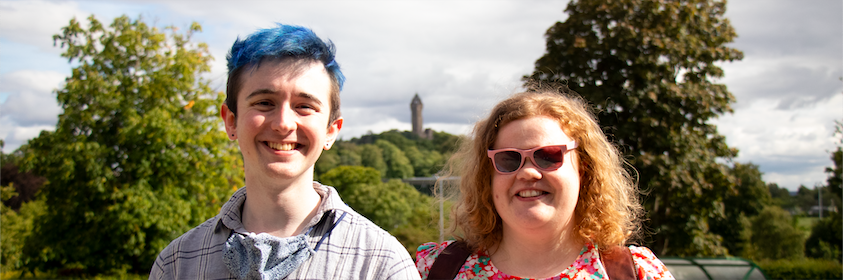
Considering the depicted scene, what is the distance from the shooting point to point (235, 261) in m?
1.70

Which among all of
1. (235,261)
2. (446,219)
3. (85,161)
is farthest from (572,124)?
(85,161)

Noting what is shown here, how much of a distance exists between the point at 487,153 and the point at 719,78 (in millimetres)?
8894

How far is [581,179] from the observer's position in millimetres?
→ 2482

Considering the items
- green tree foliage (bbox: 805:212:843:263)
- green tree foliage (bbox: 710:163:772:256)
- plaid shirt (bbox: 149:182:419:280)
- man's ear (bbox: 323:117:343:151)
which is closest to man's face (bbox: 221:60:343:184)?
man's ear (bbox: 323:117:343:151)

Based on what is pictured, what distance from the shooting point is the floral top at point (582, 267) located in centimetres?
224

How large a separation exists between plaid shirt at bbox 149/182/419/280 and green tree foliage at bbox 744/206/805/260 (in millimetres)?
24807

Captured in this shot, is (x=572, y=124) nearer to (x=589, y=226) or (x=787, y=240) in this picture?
(x=589, y=226)

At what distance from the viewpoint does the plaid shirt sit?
1689mm

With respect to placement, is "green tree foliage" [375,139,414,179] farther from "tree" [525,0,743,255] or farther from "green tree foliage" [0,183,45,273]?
"tree" [525,0,743,255]

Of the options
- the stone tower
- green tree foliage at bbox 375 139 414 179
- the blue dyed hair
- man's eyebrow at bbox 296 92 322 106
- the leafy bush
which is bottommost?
the leafy bush

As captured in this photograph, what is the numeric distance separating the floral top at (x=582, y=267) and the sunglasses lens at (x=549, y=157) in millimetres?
446

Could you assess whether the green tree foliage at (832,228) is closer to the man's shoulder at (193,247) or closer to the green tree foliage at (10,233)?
the man's shoulder at (193,247)

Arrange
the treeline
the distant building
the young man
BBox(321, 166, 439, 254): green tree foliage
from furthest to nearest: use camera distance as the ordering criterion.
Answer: the distant building < the treeline < BBox(321, 166, 439, 254): green tree foliage < the young man

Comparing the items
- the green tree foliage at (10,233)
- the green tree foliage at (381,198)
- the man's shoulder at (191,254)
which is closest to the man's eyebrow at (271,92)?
the man's shoulder at (191,254)
